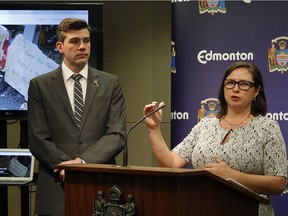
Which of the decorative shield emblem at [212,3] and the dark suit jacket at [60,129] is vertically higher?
the decorative shield emblem at [212,3]

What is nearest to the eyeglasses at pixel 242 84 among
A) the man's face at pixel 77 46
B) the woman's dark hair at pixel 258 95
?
the woman's dark hair at pixel 258 95

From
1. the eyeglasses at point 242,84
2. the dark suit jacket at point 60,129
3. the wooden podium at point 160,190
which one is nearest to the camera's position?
the wooden podium at point 160,190

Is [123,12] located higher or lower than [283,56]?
higher

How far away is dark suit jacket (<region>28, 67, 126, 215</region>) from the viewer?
3230 millimetres

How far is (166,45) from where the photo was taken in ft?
17.0

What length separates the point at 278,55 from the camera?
416 centimetres

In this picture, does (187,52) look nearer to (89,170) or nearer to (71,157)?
(71,157)

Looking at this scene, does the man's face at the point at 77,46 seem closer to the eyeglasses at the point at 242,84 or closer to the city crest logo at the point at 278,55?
the eyeglasses at the point at 242,84

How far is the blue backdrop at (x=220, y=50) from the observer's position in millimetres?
4160

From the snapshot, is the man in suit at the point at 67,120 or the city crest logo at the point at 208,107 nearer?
the man in suit at the point at 67,120

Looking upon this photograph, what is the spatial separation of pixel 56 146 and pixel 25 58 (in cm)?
136

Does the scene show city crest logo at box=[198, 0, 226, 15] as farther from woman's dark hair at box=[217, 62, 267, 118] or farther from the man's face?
woman's dark hair at box=[217, 62, 267, 118]

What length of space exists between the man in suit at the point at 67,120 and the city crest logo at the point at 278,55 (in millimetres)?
1386

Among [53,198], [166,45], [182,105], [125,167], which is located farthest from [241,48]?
[125,167]
